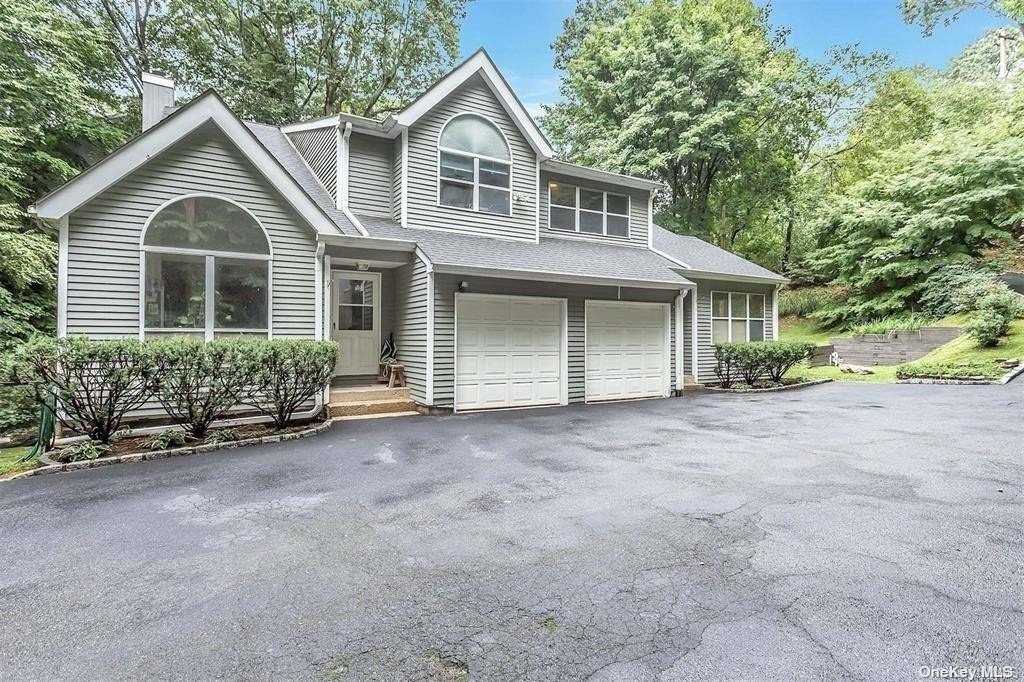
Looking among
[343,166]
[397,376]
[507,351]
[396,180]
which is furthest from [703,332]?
[343,166]

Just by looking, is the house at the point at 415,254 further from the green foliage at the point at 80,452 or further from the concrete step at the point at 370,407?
the green foliage at the point at 80,452

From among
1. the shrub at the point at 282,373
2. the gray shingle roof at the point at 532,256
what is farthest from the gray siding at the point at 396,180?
the shrub at the point at 282,373

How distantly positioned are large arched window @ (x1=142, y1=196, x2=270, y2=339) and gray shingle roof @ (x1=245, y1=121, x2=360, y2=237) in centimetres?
137

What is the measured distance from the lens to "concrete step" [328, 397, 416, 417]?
8.18 m

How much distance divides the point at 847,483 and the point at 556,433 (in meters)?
3.68

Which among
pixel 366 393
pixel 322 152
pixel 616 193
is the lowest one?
pixel 366 393

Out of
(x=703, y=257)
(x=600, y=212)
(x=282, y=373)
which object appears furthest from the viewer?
(x=703, y=257)

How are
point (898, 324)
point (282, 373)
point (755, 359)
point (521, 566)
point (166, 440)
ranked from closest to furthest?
1. point (521, 566)
2. point (166, 440)
3. point (282, 373)
4. point (755, 359)
5. point (898, 324)

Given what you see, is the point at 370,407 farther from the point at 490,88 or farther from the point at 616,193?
the point at 616,193

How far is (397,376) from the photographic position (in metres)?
9.54

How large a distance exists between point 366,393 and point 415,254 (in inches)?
111

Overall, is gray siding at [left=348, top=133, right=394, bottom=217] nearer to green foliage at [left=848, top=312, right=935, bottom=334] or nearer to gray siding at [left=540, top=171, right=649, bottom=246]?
gray siding at [left=540, top=171, right=649, bottom=246]

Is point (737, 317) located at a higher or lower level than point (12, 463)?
higher

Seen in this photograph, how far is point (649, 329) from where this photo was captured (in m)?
11.3
